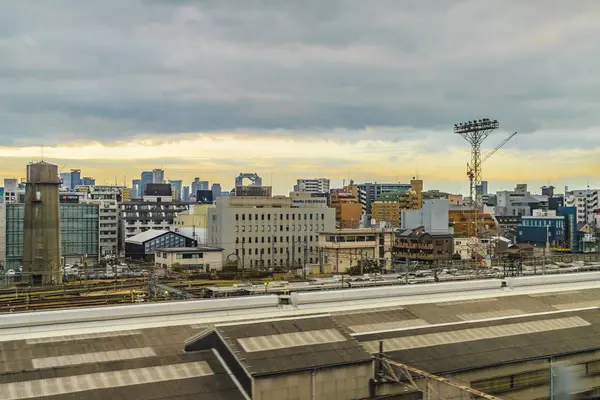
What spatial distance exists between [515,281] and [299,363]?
1390 cm

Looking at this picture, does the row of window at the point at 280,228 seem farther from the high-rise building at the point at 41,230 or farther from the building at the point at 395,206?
the building at the point at 395,206

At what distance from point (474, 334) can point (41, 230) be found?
2988 cm

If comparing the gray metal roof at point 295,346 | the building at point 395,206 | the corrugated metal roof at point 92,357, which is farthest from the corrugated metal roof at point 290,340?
the building at point 395,206

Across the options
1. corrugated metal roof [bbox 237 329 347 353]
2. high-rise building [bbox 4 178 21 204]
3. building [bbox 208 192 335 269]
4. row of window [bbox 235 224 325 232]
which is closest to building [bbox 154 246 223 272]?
building [bbox 208 192 335 269]

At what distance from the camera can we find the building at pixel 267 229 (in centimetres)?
5584

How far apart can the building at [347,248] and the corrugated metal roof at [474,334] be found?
108ft

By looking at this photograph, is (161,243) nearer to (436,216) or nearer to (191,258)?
(191,258)

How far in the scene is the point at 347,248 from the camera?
52656mm

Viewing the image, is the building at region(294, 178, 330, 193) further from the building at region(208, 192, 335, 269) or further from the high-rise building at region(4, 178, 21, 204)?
the building at region(208, 192, 335, 269)

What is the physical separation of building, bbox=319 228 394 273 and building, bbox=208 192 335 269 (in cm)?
429

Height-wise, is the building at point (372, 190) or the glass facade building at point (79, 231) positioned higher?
the building at point (372, 190)

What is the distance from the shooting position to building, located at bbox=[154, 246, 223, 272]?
48763mm

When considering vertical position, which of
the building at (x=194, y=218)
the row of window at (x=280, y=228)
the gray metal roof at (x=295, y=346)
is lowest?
the gray metal roof at (x=295, y=346)

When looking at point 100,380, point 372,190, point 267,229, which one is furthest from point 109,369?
point 372,190
